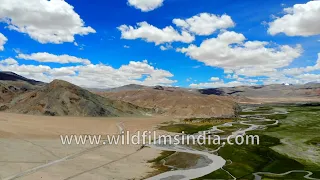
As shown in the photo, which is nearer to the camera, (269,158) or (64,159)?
(64,159)

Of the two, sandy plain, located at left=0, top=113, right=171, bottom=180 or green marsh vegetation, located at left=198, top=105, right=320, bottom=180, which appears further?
green marsh vegetation, located at left=198, top=105, right=320, bottom=180

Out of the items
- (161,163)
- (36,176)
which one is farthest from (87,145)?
(36,176)

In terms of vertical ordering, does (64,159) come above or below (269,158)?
above

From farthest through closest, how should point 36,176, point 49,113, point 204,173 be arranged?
point 49,113, point 204,173, point 36,176

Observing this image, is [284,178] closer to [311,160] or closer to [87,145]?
[311,160]

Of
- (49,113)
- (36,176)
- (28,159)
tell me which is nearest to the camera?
(36,176)

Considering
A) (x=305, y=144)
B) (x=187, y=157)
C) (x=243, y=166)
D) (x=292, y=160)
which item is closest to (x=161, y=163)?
(x=187, y=157)

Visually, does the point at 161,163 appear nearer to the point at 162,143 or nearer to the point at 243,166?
the point at 243,166

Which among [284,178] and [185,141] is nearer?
[284,178]

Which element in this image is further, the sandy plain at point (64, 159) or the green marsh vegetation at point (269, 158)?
the green marsh vegetation at point (269, 158)
